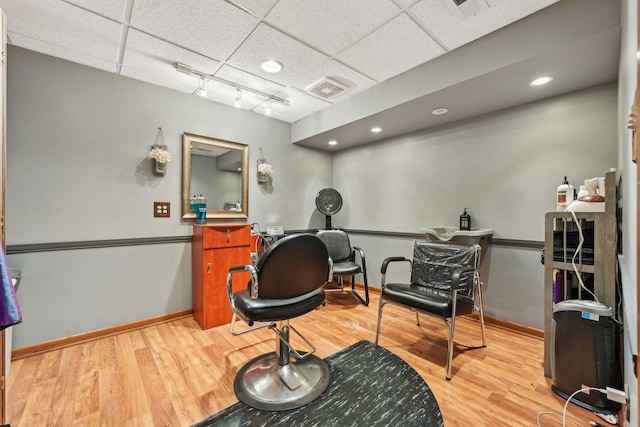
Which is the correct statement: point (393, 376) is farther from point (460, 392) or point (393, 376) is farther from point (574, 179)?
point (574, 179)

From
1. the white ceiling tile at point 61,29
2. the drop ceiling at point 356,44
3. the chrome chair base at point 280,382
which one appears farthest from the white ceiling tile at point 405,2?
the chrome chair base at point 280,382

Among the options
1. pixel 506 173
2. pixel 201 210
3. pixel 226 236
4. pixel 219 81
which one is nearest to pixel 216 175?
pixel 201 210

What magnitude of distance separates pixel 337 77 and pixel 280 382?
9.00 ft

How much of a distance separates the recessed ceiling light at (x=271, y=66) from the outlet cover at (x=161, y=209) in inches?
70.3

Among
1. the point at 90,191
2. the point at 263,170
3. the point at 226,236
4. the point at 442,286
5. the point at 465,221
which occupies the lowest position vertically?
the point at 442,286

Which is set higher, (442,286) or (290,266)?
(290,266)

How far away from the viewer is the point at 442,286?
2465 mm

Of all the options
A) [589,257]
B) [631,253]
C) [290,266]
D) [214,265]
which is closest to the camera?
[631,253]

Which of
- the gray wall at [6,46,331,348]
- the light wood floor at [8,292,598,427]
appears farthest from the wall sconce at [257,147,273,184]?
the light wood floor at [8,292,598,427]

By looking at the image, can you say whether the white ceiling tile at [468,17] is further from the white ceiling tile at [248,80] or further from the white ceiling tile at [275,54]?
the white ceiling tile at [248,80]

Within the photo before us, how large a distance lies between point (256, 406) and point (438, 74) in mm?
2898

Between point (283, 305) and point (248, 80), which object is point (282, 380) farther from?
point (248, 80)

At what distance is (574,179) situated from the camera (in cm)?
234

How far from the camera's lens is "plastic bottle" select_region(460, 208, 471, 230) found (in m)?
2.91
